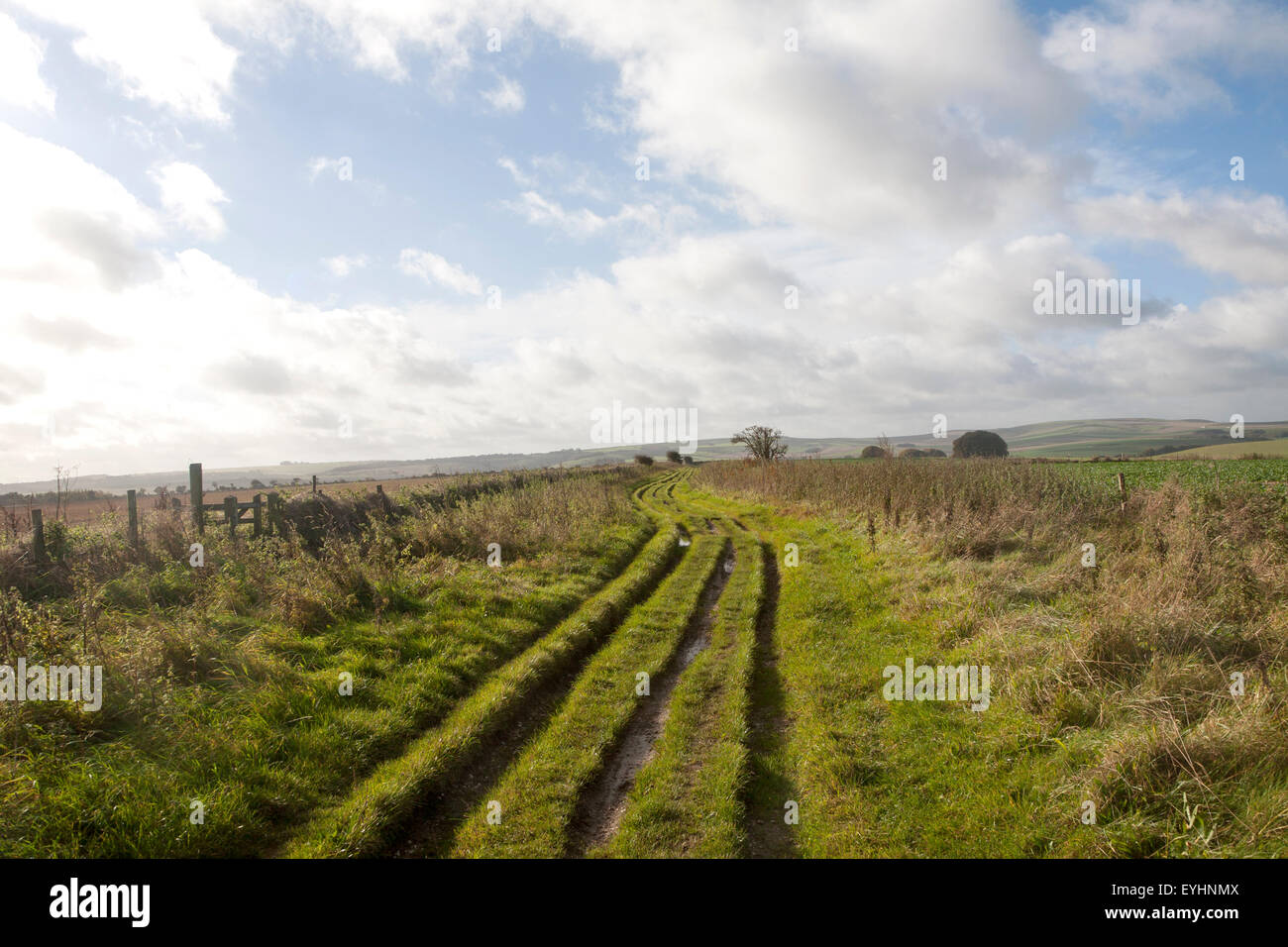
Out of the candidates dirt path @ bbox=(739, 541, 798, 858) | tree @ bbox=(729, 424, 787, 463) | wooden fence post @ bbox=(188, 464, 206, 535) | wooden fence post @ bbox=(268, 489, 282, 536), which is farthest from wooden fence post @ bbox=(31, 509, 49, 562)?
tree @ bbox=(729, 424, 787, 463)

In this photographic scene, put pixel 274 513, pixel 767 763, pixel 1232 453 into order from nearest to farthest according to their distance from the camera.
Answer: pixel 767 763
pixel 274 513
pixel 1232 453

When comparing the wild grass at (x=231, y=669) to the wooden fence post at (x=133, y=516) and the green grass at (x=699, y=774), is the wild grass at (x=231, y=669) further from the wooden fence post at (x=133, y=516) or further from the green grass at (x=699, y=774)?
the green grass at (x=699, y=774)

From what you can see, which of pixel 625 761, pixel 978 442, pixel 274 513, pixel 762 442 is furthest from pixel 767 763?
pixel 978 442

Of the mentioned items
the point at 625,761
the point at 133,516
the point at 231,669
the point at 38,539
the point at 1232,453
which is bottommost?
the point at 625,761

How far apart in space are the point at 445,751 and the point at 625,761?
69.8 inches

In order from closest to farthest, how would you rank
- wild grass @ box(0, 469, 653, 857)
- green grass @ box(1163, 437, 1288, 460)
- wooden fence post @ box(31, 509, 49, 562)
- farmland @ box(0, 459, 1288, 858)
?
farmland @ box(0, 459, 1288, 858)
wild grass @ box(0, 469, 653, 857)
wooden fence post @ box(31, 509, 49, 562)
green grass @ box(1163, 437, 1288, 460)

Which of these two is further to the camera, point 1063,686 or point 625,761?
point 1063,686

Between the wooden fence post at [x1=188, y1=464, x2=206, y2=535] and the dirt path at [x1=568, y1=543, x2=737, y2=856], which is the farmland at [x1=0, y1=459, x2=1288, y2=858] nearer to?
the dirt path at [x1=568, y1=543, x2=737, y2=856]

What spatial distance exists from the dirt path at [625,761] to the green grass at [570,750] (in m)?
0.09

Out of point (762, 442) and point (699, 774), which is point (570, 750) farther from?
point (762, 442)

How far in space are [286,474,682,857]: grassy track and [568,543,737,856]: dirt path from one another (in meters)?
1.38

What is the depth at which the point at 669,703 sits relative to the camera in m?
7.18

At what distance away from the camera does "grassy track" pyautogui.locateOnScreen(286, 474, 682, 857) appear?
4629 millimetres
